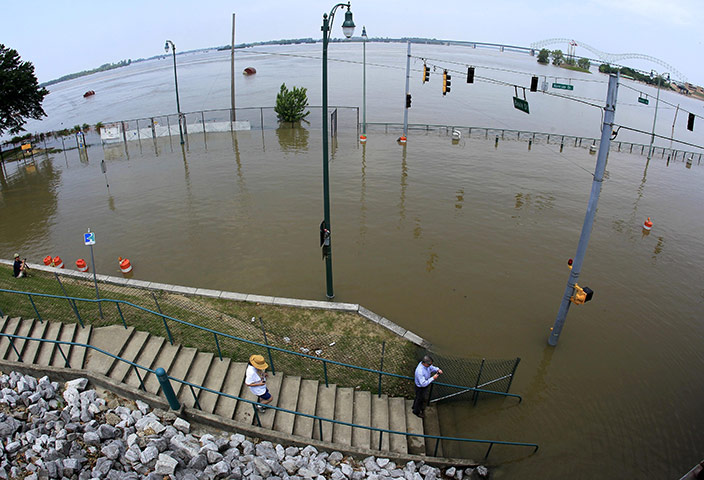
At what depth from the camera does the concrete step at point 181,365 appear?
8.00 metres

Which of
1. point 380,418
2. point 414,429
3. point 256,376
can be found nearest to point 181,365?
point 256,376

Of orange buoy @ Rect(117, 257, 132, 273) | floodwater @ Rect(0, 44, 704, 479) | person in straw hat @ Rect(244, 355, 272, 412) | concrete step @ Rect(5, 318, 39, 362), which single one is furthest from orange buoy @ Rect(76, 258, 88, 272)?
person in straw hat @ Rect(244, 355, 272, 412)

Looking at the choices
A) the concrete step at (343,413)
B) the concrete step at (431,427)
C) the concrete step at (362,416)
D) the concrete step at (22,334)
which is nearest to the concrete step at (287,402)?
the concrete step at (343,413)

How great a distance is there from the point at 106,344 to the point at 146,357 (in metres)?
0.99

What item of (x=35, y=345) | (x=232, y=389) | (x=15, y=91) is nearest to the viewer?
(x=232, y=389)

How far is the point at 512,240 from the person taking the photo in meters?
16.4

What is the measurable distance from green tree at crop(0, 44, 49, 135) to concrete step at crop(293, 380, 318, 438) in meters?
33.9

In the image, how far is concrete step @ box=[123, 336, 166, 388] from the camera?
26.2 feet

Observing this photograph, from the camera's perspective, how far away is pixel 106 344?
8.66m

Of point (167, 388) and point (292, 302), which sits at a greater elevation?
point (167, 388)

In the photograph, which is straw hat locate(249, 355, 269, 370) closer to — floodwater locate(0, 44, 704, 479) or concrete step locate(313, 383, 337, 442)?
concrete step locate(313, 383, 337, 442)

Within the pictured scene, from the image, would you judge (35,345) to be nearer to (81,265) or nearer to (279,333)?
(279,333)

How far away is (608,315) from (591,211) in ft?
14.1

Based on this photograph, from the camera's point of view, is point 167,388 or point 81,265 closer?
point 167,388
